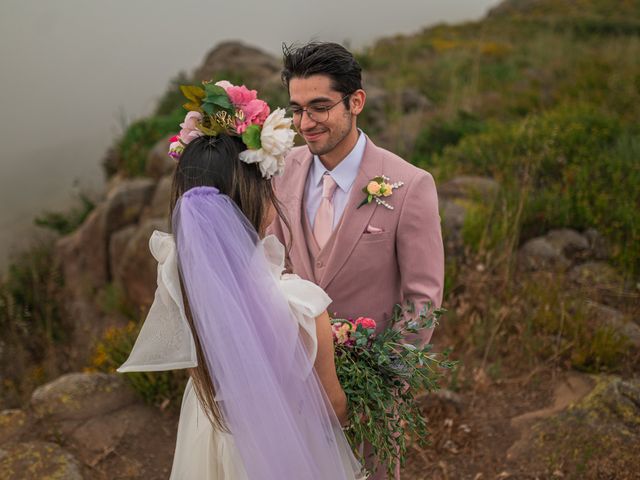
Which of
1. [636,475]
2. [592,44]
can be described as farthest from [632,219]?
[592,44]

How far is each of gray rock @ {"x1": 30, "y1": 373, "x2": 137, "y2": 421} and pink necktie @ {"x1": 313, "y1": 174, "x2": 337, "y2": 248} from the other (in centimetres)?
240

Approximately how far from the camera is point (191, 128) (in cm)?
198

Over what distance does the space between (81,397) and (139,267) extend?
12.4 feet

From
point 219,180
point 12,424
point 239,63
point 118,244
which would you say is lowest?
point 118,244

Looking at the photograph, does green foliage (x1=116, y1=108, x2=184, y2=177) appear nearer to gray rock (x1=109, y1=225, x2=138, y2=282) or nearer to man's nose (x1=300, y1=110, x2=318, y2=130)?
gray rock (x1=109, y1=225, x2=138, y2=282)

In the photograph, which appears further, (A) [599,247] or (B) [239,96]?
(A) [599,247]

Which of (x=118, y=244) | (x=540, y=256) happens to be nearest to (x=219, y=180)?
(x=540, y=256)

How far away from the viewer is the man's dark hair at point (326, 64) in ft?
8.06

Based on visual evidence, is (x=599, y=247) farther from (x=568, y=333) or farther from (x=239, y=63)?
(x=239, y=63)

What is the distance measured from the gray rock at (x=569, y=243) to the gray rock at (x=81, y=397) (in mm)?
3771

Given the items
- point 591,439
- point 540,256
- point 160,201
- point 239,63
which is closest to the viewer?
point 591,439

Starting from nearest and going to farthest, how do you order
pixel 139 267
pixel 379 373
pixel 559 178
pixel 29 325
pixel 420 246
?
pixel 379 373 < pixel 420 246 < pixel 559 178 < pixel 29 325 < pixel 139 267

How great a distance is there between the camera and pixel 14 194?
697 inches

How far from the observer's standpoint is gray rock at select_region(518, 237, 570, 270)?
519cm
